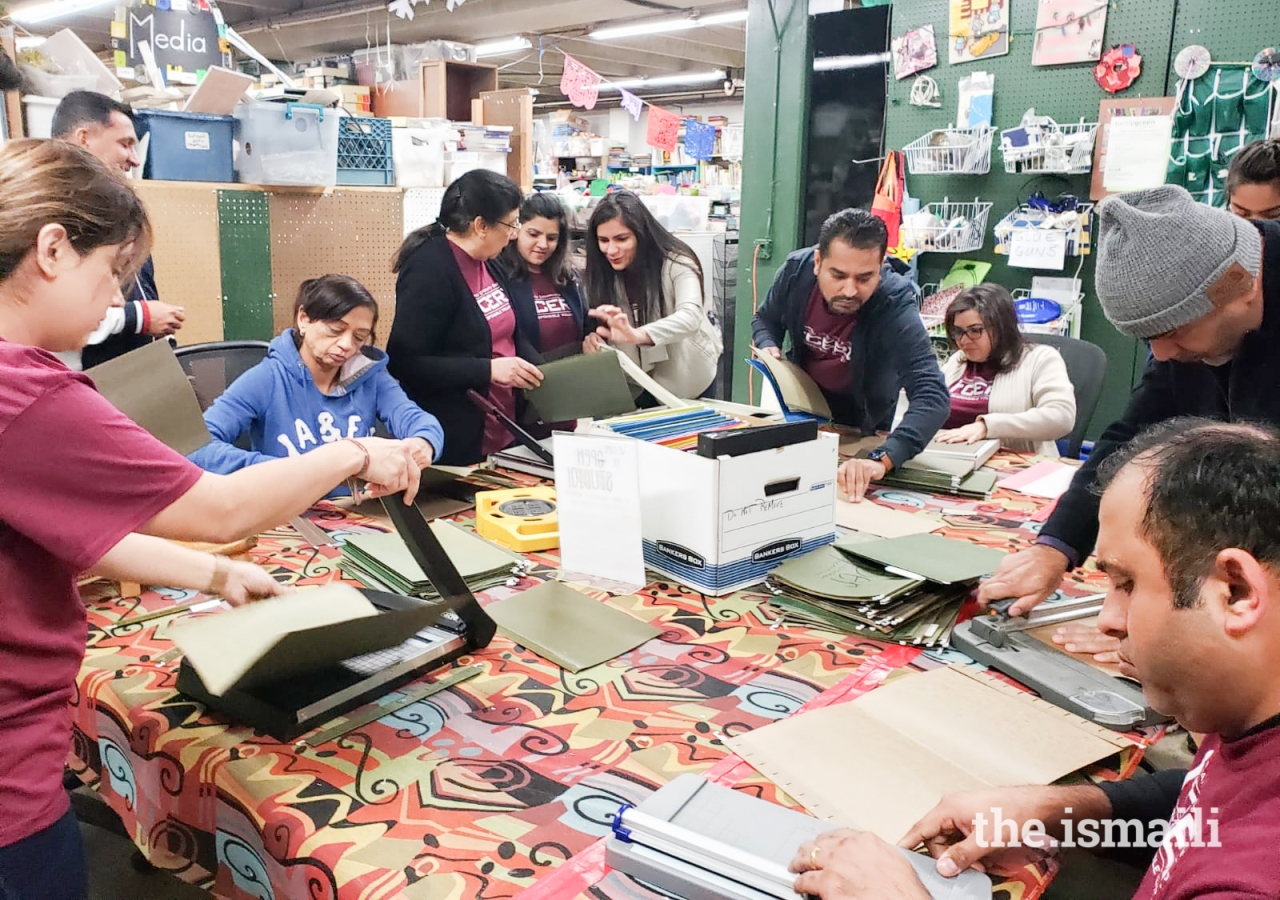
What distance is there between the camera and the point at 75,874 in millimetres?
1000

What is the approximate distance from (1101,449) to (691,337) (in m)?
1.70

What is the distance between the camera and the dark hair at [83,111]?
9.32ft

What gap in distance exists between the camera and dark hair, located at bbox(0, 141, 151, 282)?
939 mm

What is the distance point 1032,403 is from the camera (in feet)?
9.66

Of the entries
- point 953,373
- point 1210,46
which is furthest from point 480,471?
point 1210,46

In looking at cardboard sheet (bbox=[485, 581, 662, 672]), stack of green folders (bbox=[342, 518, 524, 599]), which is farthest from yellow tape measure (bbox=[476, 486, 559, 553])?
cardboard sheet (bbox=[485, 581, 662, 672])

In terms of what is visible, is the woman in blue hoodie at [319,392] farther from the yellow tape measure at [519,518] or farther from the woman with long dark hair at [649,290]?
the woman with long dark hair at [649,290]

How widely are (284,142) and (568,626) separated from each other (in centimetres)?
308

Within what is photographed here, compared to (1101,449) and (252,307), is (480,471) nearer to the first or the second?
(1101,449)

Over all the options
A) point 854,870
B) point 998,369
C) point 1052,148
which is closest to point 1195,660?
point 854,870

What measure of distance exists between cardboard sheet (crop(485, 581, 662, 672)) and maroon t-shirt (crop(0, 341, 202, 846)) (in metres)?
0.56

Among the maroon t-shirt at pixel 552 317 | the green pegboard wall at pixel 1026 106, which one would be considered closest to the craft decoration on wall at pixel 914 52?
the green pegboard wall at pixel 1026 106

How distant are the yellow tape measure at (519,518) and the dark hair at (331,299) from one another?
60 centimetres

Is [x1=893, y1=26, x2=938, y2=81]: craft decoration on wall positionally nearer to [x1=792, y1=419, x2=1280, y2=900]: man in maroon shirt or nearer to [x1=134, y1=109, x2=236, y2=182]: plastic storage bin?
[x1=134, y1=109, x2=236, y2=182]: plastic storage bin
